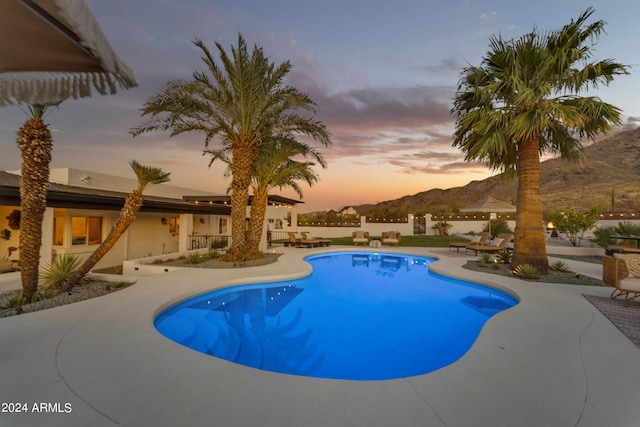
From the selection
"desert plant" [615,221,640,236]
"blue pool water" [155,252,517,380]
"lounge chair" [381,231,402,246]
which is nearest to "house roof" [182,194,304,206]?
"lounge chair" [381,231,402,246]

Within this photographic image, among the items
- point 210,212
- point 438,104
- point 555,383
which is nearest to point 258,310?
point 555,383

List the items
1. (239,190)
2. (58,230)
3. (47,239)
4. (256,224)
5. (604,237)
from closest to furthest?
1. (47,239)
2. (58,230)
3. (239,190)
4. (256,224)
5. (604,237)

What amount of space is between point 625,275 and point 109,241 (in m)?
13.7

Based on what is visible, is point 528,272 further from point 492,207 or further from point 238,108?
point 492,207

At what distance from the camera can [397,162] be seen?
3034 centimetres

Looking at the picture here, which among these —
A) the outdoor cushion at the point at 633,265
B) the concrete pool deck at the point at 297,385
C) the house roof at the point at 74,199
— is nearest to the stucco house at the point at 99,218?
the house roof at the point at 74,199

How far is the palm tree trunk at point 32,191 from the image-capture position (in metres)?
6.32

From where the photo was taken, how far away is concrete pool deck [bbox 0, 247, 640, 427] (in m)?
2.69

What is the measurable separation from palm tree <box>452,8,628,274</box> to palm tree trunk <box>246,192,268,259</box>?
926cm

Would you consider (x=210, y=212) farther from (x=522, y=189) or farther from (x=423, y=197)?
(x=423, y=197)

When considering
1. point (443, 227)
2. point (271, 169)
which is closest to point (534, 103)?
point (271, 169)

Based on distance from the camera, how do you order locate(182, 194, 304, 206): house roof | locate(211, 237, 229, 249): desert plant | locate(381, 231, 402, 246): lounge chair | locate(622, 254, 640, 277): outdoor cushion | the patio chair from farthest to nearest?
locate(381, 231, 402, 246): lounge chair < the patio chair < locate(182, 194, 304, 206): house roof < locate(211, 237, 229, 249): desert plant < locate(622, 254, 640, 277): outdoor cushion

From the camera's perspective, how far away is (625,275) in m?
7.39

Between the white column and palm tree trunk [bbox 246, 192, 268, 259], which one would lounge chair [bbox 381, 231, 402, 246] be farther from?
the white column
